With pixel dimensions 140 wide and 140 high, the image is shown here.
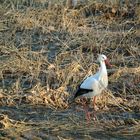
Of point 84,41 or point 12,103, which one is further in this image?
point 84,41

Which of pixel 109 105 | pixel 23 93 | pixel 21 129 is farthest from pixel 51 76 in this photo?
pixel 21 129

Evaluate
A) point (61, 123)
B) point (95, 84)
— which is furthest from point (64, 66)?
point (61, 123)

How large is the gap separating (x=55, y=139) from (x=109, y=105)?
1394 mm

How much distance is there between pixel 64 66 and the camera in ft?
30.2

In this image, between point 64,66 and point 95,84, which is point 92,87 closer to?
point 95,84

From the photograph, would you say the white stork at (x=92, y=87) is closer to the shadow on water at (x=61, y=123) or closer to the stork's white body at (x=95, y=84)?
the stork's white body at (x=95, y=84)

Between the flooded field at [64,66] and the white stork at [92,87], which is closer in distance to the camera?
the flooded field at [64,66]

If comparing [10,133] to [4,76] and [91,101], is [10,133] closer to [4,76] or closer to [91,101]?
[91,101]

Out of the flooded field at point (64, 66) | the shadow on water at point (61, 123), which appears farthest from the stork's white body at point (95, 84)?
the shadow on water at point (61, 123)

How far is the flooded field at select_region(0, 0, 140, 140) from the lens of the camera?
6.90m

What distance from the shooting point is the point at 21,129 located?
6746mm

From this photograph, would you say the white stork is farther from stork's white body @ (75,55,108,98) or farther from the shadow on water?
the shadow on water

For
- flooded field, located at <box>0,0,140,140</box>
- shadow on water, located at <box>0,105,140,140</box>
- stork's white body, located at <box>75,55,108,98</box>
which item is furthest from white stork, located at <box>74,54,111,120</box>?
shadow on water, located at <box>0,105,140,140</box>

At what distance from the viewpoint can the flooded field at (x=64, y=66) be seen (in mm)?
6902
